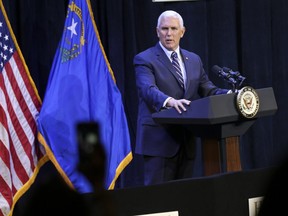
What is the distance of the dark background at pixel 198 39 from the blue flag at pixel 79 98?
392 millimetres

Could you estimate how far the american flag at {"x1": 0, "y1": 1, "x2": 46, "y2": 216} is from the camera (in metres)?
4.48

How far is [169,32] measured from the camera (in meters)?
3.99

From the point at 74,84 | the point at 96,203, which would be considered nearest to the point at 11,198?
the point at 74,84

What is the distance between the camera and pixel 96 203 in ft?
1.44

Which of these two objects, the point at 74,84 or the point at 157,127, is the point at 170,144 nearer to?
the point at 157,127

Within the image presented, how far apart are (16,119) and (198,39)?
2.24 meters

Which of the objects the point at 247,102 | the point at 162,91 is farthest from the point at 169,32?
the point at 247,102

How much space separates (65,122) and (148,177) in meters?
1.02

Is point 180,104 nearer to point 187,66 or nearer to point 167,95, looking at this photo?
point 167,95

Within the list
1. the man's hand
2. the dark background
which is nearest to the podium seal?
the man's hand

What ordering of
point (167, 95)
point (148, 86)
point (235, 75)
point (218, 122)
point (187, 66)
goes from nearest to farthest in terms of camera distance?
point (218, 122) < point (235, 75) < point (148, 86) < point (167, 95) < point (187, 66)

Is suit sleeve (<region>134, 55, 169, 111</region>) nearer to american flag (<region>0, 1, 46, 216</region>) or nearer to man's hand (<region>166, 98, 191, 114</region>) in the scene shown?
man's hand (<region>166, 98, 191, 114</region>)

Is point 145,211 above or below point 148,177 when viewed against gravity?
above

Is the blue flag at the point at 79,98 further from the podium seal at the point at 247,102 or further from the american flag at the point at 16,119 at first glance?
the podium seal at the point at 247,102
